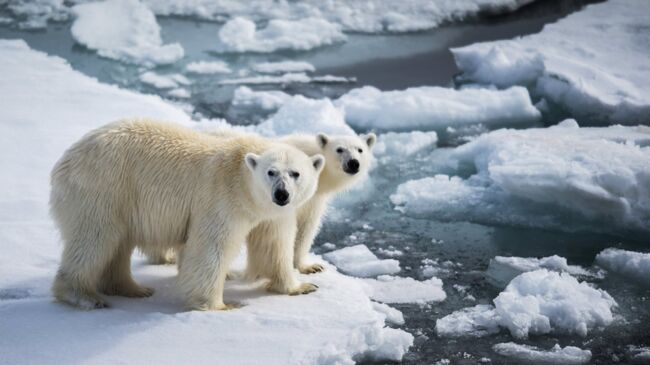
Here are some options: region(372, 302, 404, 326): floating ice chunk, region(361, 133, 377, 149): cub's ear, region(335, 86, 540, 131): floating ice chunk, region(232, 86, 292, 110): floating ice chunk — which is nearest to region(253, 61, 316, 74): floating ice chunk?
region(232, 86, 292, 110): floating ice chunk

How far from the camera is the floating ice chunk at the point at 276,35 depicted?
1179 cm

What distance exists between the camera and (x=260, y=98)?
980cm

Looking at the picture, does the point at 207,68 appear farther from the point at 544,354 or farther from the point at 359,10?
the point at 544,354

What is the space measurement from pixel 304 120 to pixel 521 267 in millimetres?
3123

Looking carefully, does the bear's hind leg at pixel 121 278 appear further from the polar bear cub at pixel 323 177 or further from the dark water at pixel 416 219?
the dark water at pixel 416 219

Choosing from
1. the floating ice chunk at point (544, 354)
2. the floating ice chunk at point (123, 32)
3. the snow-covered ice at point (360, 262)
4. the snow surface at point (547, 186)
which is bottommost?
the floating ice chunk at point (544, 354)

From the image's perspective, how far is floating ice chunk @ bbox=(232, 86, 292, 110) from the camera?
9680mm

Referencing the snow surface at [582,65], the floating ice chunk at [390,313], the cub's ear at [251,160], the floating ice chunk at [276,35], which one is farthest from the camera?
the floating ice chunk at [276,35]

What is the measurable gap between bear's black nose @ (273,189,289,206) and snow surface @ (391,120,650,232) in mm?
2766

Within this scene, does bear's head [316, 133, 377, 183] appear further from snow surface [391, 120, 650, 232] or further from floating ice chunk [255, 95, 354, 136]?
floating ice chunk [255, 95, 354, 136]

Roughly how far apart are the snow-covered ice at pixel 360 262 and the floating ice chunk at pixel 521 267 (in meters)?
0.73

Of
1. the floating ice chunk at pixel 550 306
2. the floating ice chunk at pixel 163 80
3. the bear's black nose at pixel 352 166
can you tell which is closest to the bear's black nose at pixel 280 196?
the bear's black nose at pixel 352 166

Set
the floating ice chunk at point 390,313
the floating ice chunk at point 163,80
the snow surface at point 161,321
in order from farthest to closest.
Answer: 1. the floating ice chunk at point 163,80
2. the floating ice chunk at point 390,313
3. the snow surface at point 161,321

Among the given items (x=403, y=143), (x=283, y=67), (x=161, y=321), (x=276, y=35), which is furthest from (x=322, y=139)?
(x=276, y=35)
